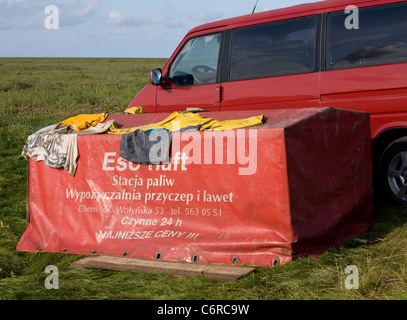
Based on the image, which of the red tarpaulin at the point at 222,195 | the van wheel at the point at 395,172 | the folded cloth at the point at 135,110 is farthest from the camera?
the folded cloth at the point at 135,110

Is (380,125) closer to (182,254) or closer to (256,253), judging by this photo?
(256,253)

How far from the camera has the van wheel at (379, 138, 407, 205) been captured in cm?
580

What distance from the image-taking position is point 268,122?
4996 mm

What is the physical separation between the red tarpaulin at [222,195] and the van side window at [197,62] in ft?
4.38

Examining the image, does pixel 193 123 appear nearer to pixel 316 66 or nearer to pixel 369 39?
pixel 316 66

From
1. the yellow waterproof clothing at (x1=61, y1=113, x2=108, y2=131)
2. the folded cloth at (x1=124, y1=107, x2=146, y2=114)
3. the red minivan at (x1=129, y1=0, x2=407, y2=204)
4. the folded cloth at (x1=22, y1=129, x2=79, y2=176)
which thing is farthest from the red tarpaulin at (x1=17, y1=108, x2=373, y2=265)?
the folded cloth at (x1=124, y1=107, x2=146, y2=114)

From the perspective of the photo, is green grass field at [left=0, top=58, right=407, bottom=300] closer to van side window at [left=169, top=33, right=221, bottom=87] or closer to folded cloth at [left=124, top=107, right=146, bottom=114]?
folded cloth at [left=124, top=107, right=146, bottom=114]

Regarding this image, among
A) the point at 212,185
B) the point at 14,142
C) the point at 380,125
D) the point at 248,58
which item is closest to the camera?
the point at 212,185

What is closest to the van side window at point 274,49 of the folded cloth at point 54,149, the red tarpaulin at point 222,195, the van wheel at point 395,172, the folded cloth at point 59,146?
the red tarpaulin at point 222,195

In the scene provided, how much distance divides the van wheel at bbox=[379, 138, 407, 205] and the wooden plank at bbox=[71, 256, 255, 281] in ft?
7.61

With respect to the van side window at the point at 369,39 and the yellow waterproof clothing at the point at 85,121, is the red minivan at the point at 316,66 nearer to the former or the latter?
the van side window at the point at 369,39

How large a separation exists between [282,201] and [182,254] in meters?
1.03

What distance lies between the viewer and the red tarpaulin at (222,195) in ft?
15.0
